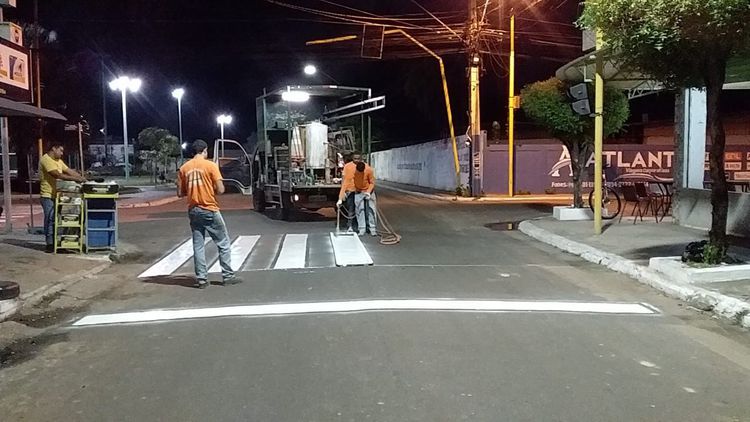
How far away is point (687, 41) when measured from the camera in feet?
28.8

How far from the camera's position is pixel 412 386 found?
17.0 ft

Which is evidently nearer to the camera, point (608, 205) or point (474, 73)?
point (608, 205)


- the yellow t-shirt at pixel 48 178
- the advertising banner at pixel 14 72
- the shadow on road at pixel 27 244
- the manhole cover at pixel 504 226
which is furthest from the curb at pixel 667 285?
the advertising banner at pixel 14 72

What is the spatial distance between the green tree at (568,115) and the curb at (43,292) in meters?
10.6

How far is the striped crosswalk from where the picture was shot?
1092cm

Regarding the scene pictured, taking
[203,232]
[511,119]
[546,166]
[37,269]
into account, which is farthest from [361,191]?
[546,166]

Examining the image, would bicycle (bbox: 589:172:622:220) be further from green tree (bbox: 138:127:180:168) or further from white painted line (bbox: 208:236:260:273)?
green tree (bbox: 138:127:180:168)

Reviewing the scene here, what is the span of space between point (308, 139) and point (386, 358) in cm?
1260

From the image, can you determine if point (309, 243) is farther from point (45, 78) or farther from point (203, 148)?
point (45, 78)

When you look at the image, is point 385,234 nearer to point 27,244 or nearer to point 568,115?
point 568,115

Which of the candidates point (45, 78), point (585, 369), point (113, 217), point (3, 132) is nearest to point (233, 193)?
point (45, 78)

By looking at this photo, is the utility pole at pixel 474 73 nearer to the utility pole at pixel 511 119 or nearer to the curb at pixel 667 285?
the utility pole at pixel 511 119

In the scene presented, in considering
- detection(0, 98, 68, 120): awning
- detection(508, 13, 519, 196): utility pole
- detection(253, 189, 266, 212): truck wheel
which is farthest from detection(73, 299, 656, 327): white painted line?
detection(508, 13, 519, 196): utility pole

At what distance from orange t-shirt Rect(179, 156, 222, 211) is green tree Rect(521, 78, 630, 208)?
9.99m
